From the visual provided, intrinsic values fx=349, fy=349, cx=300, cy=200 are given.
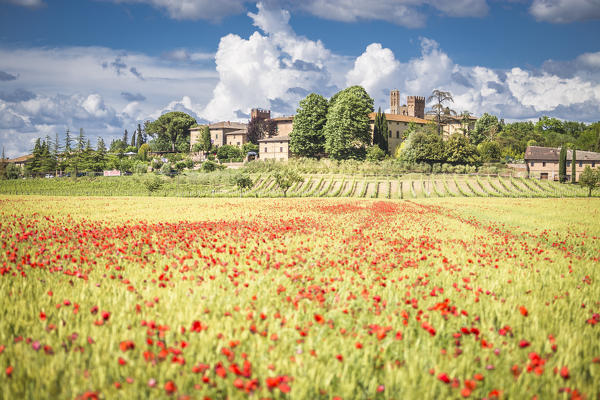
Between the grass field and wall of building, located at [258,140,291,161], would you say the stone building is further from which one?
the grass field

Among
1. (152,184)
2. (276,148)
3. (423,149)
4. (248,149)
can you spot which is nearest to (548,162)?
(423,149)

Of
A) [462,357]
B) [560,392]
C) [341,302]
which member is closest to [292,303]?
[341,302]

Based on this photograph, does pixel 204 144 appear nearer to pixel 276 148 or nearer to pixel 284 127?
pixel 284 127

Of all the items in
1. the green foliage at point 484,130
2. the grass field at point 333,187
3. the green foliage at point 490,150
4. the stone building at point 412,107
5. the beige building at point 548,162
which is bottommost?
the grass field at point 333,187

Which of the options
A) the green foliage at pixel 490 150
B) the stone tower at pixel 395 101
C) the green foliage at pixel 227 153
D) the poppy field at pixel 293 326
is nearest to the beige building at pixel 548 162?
the green foliage at pixel 490 150

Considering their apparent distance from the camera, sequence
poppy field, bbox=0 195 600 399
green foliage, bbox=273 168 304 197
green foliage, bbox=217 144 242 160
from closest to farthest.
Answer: poppy field, bbox=0 195 600 399
green foliage, bbox=273 168 304 197
green foliage, bbox=217 144 242 160

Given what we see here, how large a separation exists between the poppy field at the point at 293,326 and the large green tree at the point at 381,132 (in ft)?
268

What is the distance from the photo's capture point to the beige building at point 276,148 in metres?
97.9

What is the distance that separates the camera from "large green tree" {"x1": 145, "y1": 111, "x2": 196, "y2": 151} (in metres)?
131

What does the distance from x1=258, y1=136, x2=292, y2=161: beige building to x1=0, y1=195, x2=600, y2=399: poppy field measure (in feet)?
294

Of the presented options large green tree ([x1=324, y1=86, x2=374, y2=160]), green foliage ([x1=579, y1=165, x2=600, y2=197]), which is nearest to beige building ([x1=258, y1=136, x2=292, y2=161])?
large green tree ([x1=324, y1=86, x2=374, y2=160])

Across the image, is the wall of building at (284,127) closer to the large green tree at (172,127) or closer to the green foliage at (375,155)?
the large green tree at (172,127)

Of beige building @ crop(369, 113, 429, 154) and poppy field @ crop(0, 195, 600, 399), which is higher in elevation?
beige building @ crop(369, 113, 429, 154)

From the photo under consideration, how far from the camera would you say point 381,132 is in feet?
290
